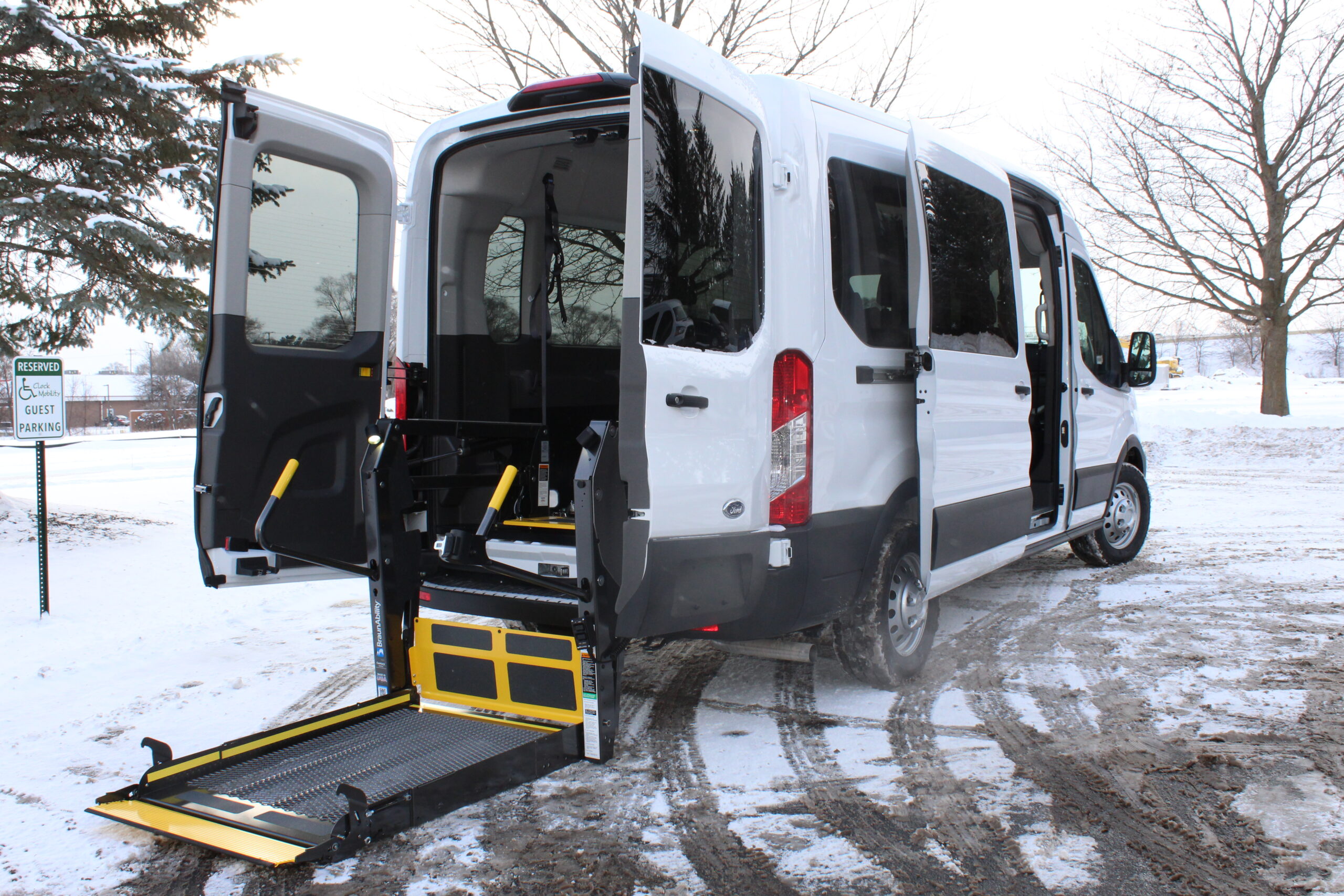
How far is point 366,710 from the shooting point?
12.4 feet

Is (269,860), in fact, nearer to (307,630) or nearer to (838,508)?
(838,508)

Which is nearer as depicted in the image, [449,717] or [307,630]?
[449,717]

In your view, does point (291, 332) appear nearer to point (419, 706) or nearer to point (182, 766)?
point (419, 706)

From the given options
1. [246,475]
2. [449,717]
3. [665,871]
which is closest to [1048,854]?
[665,871]

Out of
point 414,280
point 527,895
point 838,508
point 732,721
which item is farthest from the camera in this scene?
point 414,280

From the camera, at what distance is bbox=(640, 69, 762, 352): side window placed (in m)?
3.20

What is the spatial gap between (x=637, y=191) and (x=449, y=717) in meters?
2.19

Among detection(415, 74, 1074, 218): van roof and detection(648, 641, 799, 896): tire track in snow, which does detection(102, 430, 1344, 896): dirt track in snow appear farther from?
detection(415, 74, 1074, 218): van roof

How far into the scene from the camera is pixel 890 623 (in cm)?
432

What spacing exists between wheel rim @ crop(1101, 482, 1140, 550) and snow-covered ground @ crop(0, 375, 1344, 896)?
385 millimetres

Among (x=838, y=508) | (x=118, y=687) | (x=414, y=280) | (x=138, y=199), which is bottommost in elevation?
(x=118, y=687)

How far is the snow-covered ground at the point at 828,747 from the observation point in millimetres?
2740

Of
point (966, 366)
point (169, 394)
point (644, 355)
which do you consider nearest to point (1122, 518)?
point (966, 366)

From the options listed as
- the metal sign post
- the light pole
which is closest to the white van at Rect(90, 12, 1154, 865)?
the metal sign post
